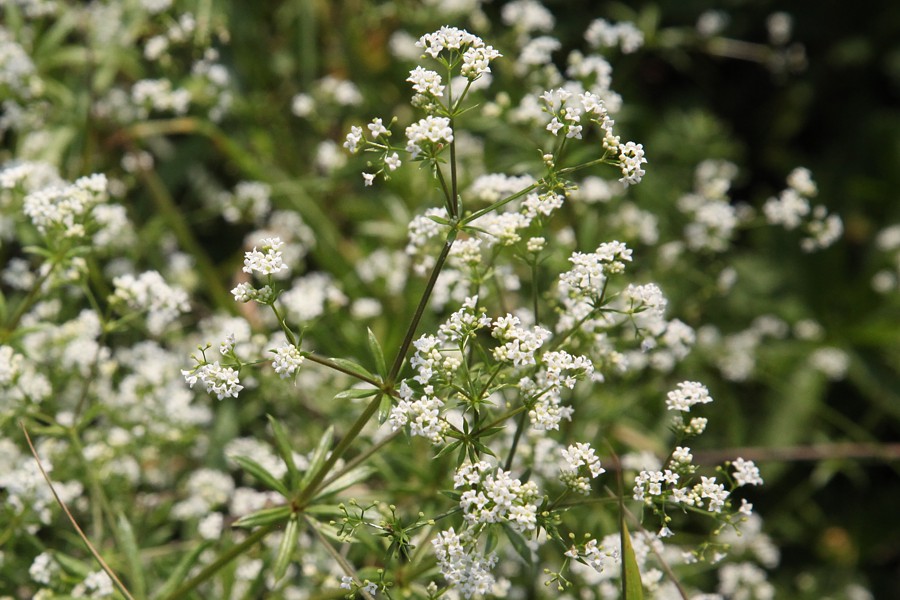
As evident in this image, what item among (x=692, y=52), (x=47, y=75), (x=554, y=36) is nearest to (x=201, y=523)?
(x=47, y=75)

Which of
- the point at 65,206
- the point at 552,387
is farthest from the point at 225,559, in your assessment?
the point at 65,206

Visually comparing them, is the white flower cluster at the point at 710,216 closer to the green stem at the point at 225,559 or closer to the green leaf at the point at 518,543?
the green leaf at the point at 518,543

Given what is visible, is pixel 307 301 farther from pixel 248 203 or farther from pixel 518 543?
pixel 518 543

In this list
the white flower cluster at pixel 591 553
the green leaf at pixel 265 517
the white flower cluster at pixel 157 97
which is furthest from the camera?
the white flower cluster at pixel 157 97

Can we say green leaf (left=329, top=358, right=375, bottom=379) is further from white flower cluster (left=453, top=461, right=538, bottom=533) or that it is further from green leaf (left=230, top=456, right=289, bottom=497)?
green leaf (left=230, top=456, right=289, bottom=497)

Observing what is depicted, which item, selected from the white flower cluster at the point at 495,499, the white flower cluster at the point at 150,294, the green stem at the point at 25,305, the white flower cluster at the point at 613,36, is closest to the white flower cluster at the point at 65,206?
the green stem at the point at 25,305

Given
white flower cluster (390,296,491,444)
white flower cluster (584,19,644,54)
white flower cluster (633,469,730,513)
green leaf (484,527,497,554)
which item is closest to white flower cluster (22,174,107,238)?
white flower cluster (390,296,491,444)

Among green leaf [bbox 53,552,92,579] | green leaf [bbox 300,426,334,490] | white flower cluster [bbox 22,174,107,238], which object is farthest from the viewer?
green leaf [bbox 53,552,92,579]
